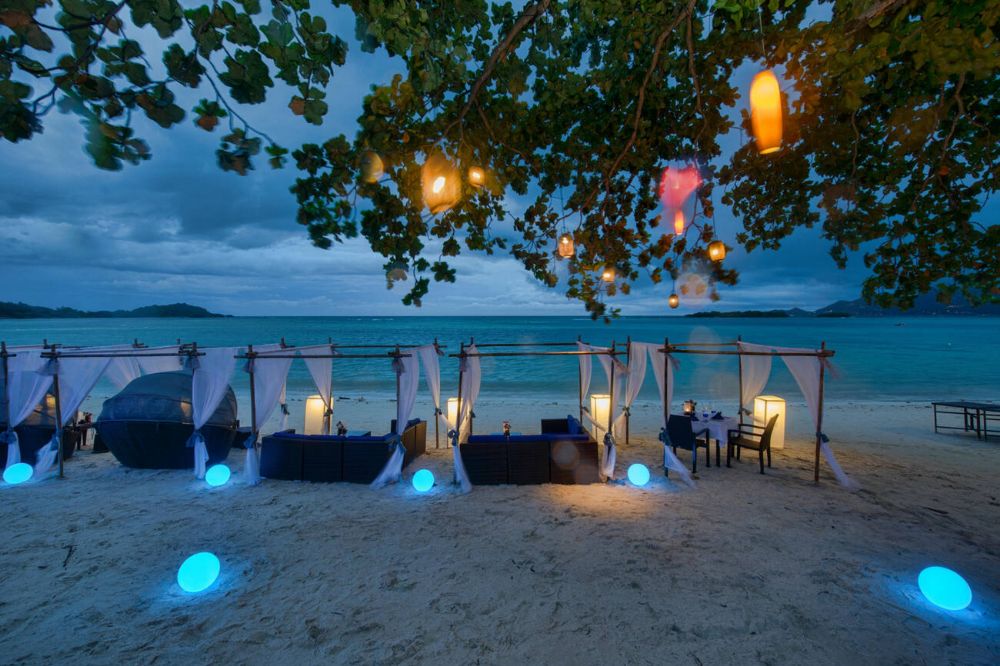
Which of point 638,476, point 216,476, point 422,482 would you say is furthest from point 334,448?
point 638,476

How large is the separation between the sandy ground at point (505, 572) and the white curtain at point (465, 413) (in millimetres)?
396

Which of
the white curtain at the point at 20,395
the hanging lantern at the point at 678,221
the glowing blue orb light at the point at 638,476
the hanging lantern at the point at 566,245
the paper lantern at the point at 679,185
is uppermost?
the paper lantern at the point at 679,185

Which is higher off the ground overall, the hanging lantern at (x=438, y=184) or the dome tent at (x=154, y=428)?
the hanging lantern at (x=438, y=184)

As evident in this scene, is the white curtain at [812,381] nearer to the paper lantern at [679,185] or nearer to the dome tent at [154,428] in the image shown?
the paper lantern at [679,185]

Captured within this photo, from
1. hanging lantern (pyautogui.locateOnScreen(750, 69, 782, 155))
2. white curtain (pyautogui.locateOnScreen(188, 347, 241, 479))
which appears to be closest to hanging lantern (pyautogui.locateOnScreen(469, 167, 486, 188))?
hanging lantern (pyautogui.locateOnScreen(750, 69, 782, 155))

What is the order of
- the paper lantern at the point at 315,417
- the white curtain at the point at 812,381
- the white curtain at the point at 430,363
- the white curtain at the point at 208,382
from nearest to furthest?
1. the white curtain at the point at 812,381
2. the white curtain at the point at 208,382
3. the white curtain at the point at 430,363
4. the paper lantern at the point at 315,417

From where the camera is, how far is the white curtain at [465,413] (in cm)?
763

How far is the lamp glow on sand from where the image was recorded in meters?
7.90

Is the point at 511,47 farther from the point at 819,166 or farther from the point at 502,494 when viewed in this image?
the point at 502,494

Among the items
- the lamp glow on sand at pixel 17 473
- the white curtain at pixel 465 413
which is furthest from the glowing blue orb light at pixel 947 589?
the lamp glow on sand at pixel 17 473

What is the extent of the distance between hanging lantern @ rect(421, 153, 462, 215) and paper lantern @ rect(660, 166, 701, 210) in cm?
250

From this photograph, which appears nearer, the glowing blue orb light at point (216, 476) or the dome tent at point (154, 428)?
the glowing blue orb light at point (216, 476)

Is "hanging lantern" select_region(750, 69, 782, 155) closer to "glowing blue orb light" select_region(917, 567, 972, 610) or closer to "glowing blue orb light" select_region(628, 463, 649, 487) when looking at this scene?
"glowing blue orb light" select_region(917, 567, 972, 610)

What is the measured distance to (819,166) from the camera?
458 centimetres
